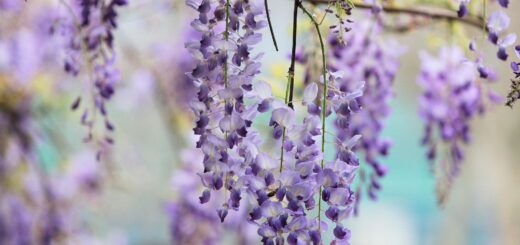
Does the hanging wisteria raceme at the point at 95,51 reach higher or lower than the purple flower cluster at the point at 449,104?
higher

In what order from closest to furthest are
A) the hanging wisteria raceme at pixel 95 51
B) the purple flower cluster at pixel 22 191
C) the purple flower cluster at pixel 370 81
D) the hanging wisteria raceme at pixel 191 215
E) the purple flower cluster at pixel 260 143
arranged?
the purple flower cluster at pixel 260 143, the hanging wisteria raceme at pixel 95 51, the purple flower cluster at pixel 370 81, the hanging wisteria raceme at pixel 191 215, the purple flower cluster at pixel 22 191

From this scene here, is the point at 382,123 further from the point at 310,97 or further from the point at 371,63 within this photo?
the point at 310,97

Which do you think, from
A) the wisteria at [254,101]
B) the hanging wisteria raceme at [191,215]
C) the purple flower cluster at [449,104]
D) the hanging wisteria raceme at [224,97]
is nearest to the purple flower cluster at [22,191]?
the wisteria at [254,101]

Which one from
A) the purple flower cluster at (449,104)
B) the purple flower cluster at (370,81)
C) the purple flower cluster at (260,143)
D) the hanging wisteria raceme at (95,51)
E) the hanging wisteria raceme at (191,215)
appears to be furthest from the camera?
the hanging wisteria raceme at (191,215)

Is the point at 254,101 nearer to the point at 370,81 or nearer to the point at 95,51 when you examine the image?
the point at 95,51

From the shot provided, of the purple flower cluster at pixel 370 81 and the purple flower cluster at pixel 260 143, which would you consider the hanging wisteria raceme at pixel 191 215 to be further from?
the purple flower cluster at pixel 260 143

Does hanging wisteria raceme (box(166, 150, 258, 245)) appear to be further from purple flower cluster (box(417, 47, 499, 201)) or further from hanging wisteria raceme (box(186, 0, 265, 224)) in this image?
hanging wisteria raceme (box(186, 0, 265, 224))

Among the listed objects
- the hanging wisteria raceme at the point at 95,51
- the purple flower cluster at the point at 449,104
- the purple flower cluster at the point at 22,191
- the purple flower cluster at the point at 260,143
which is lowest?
the purple flower cluster at the point at 22,191

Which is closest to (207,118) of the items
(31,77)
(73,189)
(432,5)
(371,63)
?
(371,63)
